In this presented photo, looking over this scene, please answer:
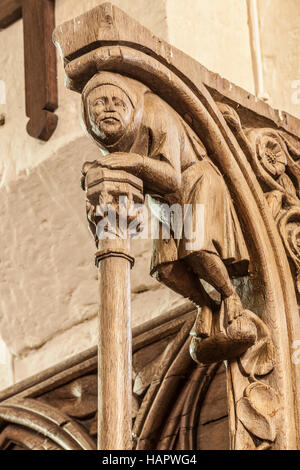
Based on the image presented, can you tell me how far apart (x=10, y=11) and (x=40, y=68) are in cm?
20

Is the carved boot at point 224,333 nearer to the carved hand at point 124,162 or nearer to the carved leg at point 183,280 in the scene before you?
the carved leg at point 183,280

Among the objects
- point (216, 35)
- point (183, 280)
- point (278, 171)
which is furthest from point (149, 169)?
point (216, 35)

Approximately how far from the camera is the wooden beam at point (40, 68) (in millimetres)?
2562

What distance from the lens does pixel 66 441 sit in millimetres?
2578

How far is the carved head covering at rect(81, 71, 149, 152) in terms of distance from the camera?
1.63m

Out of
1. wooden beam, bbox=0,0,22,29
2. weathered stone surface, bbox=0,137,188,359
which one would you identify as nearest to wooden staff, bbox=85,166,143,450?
weathered stone surface, bbox=0,137,188,359

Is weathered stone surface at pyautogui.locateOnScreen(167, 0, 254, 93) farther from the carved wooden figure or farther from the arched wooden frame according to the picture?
the arched wooden frame

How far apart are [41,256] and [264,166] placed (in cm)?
99

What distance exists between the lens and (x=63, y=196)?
2635 millimetres

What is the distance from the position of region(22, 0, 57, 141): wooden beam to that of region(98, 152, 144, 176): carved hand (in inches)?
38.4

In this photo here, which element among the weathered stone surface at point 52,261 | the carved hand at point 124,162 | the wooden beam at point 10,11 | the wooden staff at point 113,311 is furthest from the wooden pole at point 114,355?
the wooden beam at point 10,11
